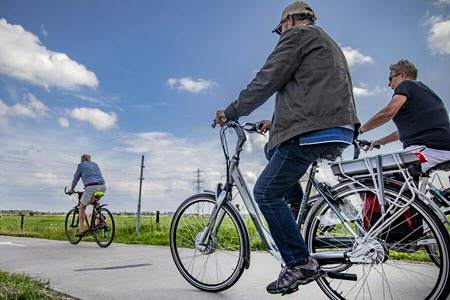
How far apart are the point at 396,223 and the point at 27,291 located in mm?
2632

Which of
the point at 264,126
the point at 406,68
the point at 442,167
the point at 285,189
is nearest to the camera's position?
the point at 285,189

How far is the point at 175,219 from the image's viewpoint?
354cm

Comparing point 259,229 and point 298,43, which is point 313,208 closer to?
point 259,229

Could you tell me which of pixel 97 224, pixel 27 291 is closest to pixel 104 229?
pixel 97 224

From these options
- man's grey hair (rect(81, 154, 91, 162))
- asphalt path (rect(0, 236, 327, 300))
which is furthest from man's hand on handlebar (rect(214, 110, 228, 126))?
man's grey hair (rect(81, 154, 91, 162))

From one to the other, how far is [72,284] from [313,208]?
2.32m

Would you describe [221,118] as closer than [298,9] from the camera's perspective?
No

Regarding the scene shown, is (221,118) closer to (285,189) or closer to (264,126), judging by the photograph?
(264,126)

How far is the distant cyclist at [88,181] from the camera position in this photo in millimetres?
9102

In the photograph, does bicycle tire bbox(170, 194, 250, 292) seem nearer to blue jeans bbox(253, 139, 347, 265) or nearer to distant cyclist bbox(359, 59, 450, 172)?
blue jeans bbox(253, 139, 347, 265)

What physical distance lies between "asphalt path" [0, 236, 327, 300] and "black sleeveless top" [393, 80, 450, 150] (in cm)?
171

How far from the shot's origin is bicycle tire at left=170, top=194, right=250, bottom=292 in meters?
3.23

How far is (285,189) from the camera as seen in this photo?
8.82 ft

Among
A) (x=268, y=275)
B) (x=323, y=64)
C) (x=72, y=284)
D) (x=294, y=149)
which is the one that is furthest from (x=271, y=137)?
(x=72, y=284)
